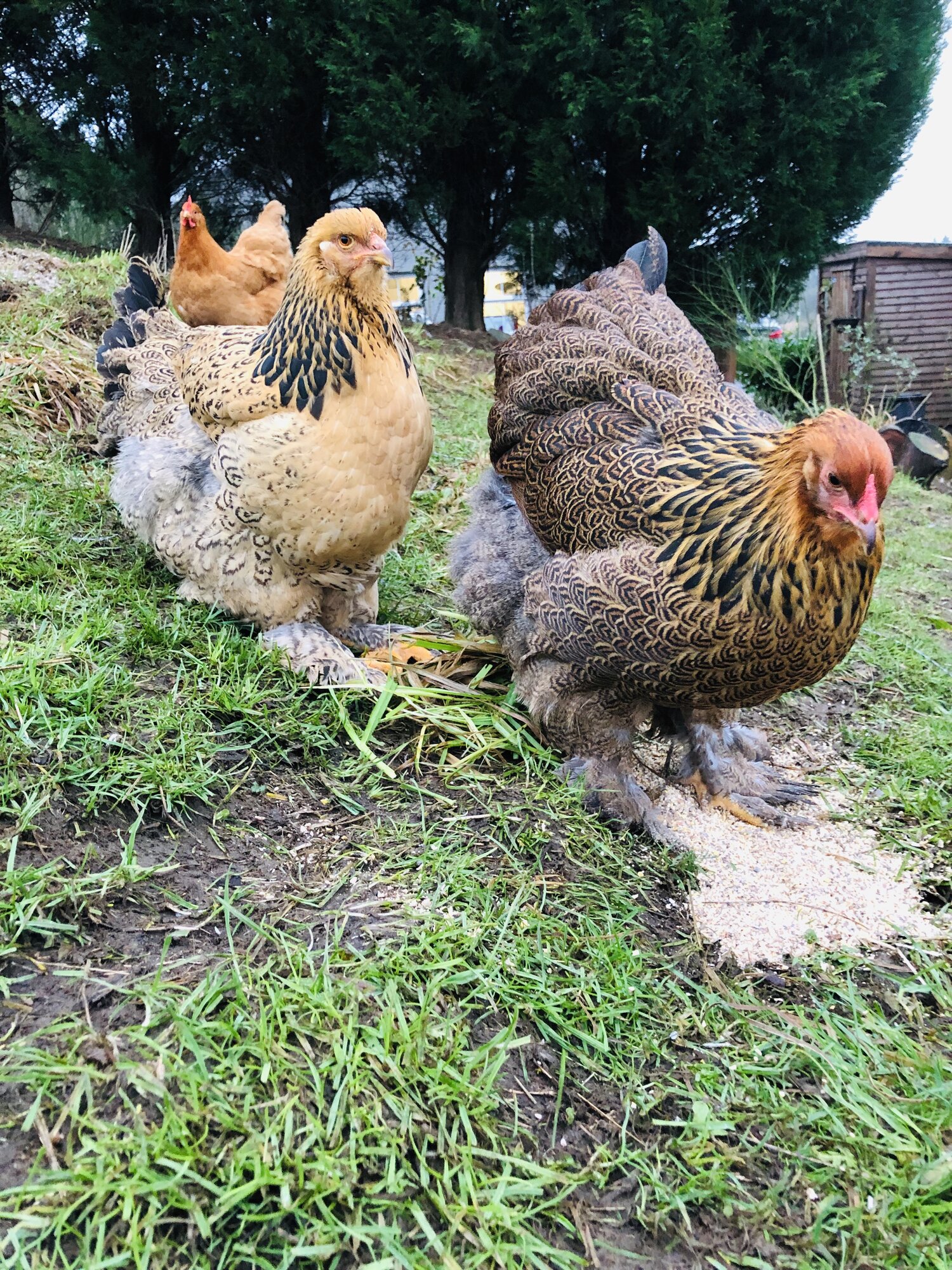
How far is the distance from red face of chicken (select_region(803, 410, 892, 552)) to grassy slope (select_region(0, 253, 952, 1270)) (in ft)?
3.33

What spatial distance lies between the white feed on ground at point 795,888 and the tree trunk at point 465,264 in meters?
7.66

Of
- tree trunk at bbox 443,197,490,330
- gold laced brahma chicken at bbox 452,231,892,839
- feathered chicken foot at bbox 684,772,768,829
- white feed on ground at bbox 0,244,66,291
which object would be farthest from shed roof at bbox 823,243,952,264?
feathered chicken foot at bbox 684,772,768,829

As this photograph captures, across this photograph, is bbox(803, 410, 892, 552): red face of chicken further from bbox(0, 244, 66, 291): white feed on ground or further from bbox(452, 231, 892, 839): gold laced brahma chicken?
bbox(0, 244, 66, 291): white feed on ground

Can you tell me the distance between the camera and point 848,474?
1.84 meters

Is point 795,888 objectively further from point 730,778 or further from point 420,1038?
point 420,1038

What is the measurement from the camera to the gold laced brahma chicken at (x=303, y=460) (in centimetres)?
249

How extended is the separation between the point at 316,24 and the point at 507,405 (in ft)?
21.9

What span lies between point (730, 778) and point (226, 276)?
139 inches

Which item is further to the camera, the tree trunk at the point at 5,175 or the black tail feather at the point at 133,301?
the tree trunk at the point at 5,175

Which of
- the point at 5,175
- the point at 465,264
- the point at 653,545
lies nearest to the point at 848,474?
the point at 653,545

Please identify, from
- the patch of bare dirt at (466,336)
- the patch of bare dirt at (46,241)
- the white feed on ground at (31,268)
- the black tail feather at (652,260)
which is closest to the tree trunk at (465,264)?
the patch of bare dirt at (466,336)

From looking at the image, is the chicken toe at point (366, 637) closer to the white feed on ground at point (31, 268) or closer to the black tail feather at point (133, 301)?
the black tail feather at point (133, 301)

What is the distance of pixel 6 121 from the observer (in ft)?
26.9

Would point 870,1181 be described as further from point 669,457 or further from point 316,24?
Answer: point 316,24
